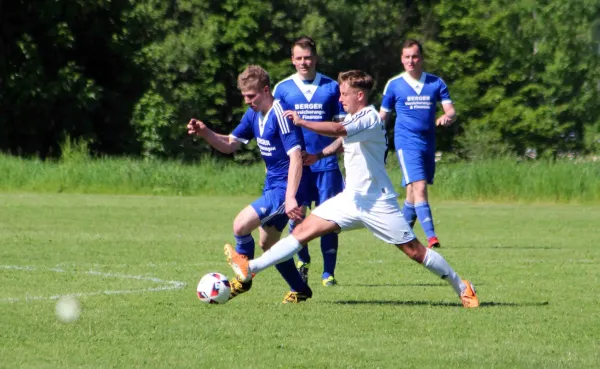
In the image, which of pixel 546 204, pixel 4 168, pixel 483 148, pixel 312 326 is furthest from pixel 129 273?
pixel 483 148

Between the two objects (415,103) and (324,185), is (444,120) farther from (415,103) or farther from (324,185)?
(324,185)

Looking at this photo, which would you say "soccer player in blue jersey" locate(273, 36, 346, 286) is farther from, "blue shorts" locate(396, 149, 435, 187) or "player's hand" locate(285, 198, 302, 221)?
"blue shorts" locate(396, 149, 435, 187)

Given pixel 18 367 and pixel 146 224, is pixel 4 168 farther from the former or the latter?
pixel 18 367

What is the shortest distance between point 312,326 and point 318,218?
111cm

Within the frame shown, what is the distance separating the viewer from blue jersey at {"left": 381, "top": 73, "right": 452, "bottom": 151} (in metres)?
14.4

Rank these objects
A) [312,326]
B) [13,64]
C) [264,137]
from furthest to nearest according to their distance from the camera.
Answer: [13,64] → [264,137] → [312,326]

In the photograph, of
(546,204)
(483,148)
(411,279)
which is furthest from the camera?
(483,148)

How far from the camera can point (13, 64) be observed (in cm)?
4328

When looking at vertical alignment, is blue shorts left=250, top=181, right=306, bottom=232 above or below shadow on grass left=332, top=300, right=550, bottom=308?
above

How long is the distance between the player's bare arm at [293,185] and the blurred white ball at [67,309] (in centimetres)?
164

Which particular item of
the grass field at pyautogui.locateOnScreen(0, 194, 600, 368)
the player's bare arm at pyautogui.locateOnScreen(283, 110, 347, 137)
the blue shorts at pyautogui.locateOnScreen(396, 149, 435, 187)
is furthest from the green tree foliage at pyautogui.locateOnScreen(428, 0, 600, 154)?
the player's bare arm at pyautogui.locateOnScreen(283, 110, 347, 137)

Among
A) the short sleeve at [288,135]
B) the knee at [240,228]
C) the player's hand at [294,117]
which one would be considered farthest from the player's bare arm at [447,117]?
the player's hand at [294,117]

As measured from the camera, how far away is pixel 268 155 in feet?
32.4

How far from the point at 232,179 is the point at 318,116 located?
57.1 feet
